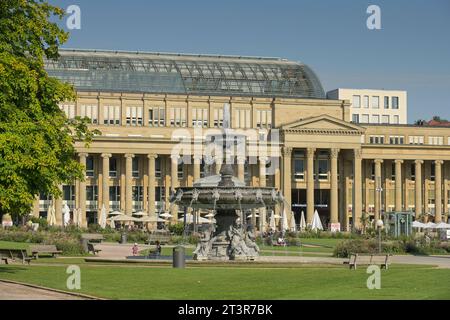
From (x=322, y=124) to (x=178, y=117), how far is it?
19.5 metres

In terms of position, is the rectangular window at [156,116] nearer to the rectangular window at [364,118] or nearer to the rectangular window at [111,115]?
the rectangular window at [111,115]

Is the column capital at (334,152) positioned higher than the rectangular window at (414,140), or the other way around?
the rectangular window at (414,140)

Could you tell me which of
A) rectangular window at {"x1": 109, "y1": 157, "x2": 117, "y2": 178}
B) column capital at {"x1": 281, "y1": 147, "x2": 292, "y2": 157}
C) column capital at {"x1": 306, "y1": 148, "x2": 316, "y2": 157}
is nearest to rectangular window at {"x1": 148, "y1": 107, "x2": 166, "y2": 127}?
rectangular window at {"x1": 109, "y1": 157, "x2": 117, "y2": 178}

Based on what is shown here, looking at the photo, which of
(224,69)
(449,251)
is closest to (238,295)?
(449,251)

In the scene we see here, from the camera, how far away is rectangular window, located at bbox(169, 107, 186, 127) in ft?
468

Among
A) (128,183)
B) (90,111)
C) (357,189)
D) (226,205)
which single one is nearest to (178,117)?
(90,111)

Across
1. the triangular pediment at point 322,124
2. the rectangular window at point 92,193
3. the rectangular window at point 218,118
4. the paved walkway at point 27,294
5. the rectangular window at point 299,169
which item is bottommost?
the paved walkway at point 27,294

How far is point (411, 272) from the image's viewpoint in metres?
40.7

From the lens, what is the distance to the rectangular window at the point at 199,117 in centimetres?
14262

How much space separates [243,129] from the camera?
143 metres

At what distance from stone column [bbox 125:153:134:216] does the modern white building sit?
40.7 meters

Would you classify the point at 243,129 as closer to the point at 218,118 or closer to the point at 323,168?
the point at 218,118

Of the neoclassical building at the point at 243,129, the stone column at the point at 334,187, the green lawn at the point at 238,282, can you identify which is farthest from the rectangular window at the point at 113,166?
the green lawn at the point at 238,282

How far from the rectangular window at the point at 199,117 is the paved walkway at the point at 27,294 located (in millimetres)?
110494
